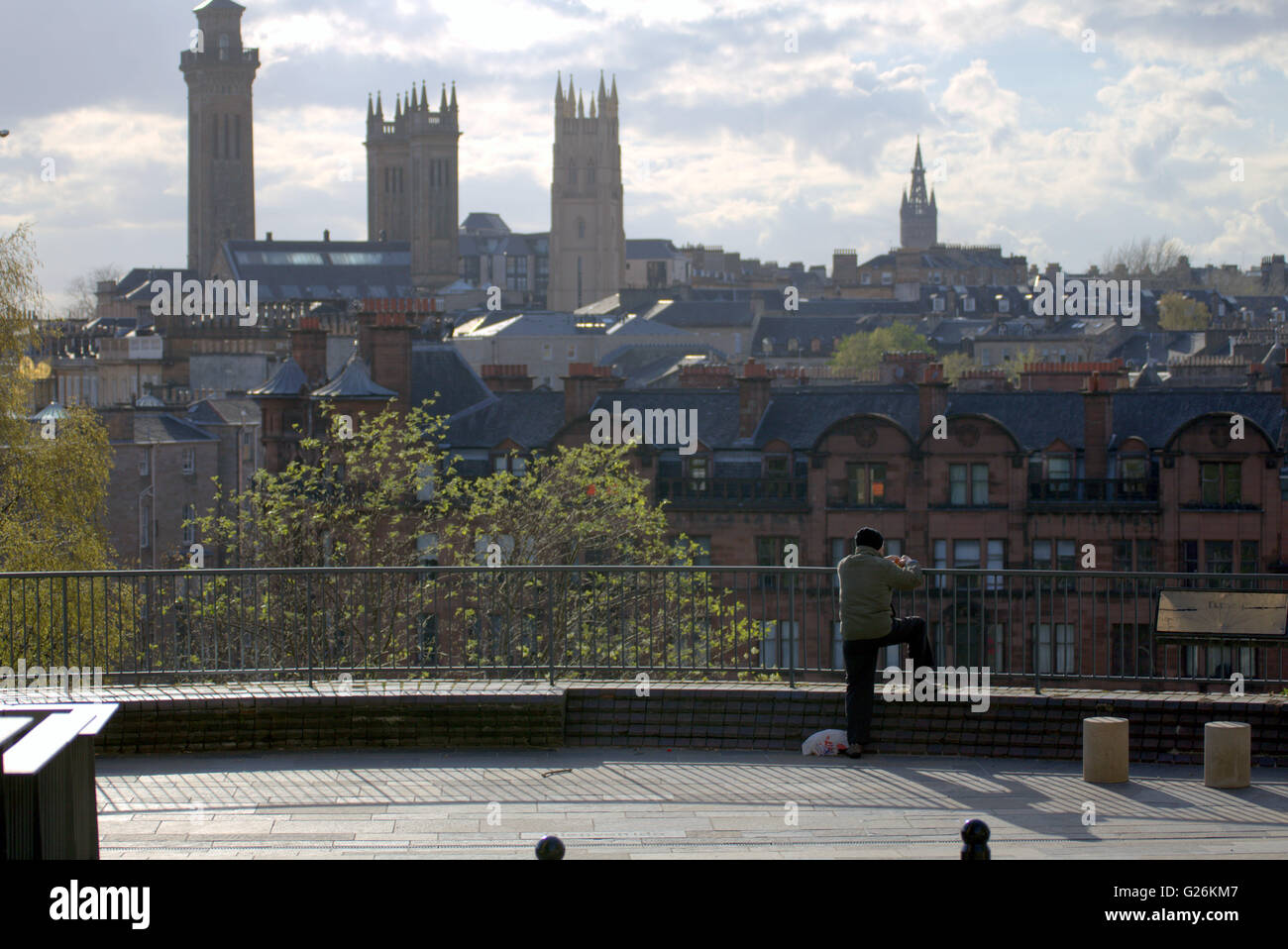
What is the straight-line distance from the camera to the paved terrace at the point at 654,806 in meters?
9.05

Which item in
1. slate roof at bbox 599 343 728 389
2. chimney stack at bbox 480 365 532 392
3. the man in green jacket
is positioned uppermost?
slate roof at bbox 599 343 728 389

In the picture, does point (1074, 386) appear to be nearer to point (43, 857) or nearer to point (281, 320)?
point (43, 857)

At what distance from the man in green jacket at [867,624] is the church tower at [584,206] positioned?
178736 mm

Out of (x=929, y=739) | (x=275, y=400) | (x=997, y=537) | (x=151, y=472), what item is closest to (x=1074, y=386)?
(x=997, y=537)

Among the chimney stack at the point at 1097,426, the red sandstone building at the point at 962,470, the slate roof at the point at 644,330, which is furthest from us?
the slate roof at the point at 644,330

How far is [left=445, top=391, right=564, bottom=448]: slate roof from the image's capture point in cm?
4941

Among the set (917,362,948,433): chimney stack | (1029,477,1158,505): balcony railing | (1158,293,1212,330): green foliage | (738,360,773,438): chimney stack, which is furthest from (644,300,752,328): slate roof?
(1029,477,1158,505): balcony railing

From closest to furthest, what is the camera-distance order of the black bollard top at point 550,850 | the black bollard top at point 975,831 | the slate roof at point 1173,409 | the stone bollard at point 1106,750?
the black bollard top at point 550,850, the black bollard top at point 975,831, the stone bollard at point 1106,750, the slate roof at point 1173,409

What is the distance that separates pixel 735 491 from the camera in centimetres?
4641

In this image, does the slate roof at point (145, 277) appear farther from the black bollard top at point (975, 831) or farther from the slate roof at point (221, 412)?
the black bollard top at point (975, 831)

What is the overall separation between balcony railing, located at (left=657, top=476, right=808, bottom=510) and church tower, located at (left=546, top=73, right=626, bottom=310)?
144m

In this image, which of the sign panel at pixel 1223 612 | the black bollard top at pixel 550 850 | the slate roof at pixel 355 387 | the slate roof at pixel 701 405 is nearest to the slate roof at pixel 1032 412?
the slate roof at pixel 701 405

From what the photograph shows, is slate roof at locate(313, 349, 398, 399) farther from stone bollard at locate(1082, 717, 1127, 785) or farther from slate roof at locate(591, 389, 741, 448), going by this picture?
stone bollard at locate(1082, 717, 1127, 785)

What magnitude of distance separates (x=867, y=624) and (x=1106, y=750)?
5.86 ft
